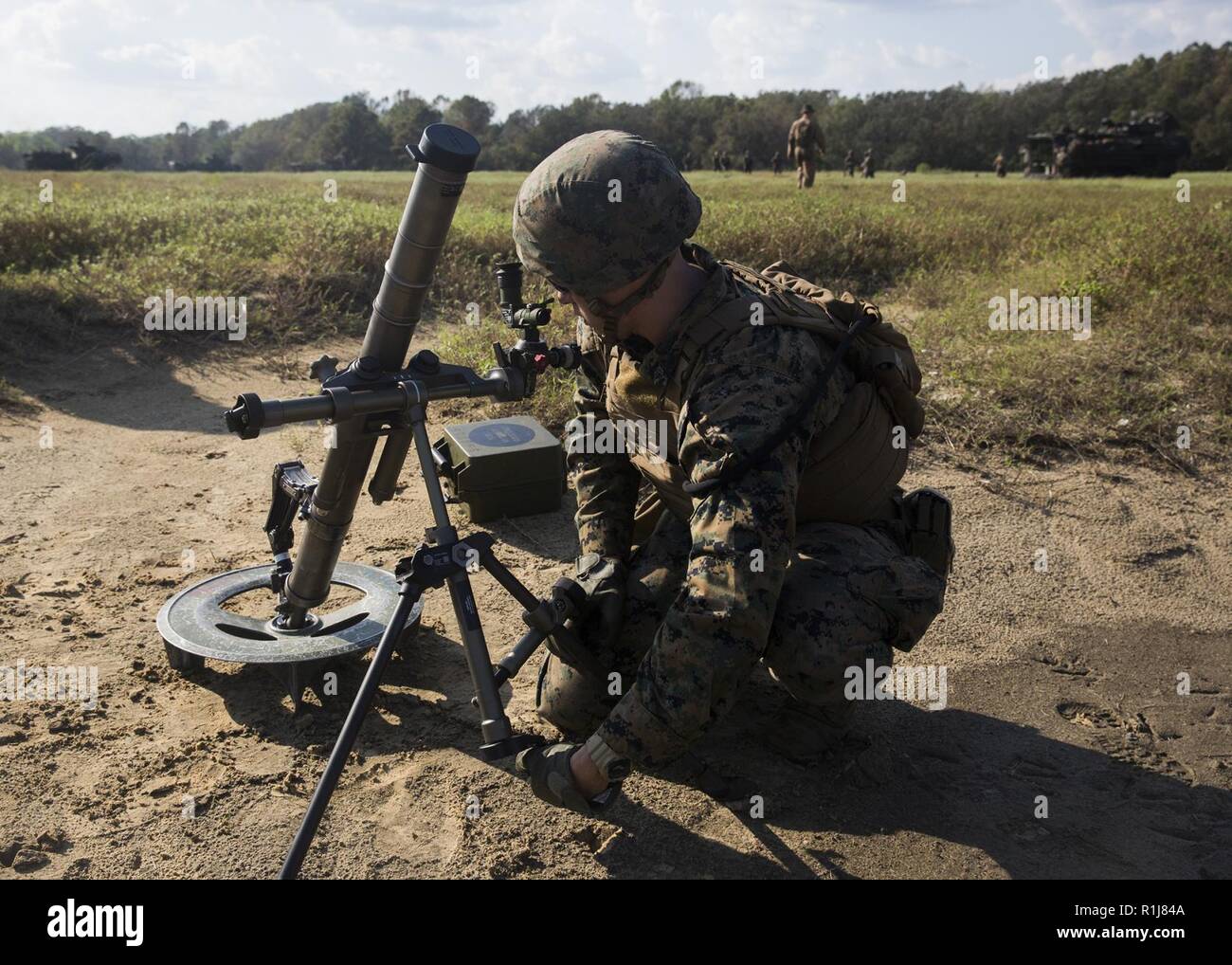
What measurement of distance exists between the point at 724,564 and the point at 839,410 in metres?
0.67

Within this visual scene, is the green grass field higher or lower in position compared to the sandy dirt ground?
higher

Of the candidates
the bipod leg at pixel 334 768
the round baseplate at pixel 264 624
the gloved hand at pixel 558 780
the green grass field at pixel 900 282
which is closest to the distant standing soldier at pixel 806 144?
the green grass field at pixel 900 282

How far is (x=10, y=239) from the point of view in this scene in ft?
27.8

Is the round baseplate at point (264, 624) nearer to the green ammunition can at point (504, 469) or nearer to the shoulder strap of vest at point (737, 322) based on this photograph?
the green ammunition can at point (504, 469)

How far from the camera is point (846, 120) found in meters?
40.2

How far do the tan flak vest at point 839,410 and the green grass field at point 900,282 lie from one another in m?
2.60

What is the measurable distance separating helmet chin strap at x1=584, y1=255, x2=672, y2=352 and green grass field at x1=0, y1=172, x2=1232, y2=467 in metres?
2.96

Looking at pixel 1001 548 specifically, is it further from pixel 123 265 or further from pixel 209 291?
pixel 123 265

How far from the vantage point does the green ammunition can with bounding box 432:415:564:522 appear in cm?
441

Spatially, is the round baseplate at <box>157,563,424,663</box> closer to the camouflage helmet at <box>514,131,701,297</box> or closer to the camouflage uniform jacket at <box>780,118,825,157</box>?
the camouflage helmet at <box>514,131,701,297</box>

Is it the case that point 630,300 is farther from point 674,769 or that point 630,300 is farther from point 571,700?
point 674,769

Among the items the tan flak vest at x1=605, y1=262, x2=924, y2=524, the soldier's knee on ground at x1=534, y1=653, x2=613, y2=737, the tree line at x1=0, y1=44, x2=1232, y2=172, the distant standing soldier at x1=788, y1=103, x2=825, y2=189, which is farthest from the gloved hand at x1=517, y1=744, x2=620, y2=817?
the tree line at x1=0, y1=44, x2=1232, y2=172

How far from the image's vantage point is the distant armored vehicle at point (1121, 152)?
2581 cm

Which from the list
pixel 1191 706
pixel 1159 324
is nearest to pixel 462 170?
pixel 1191 706
